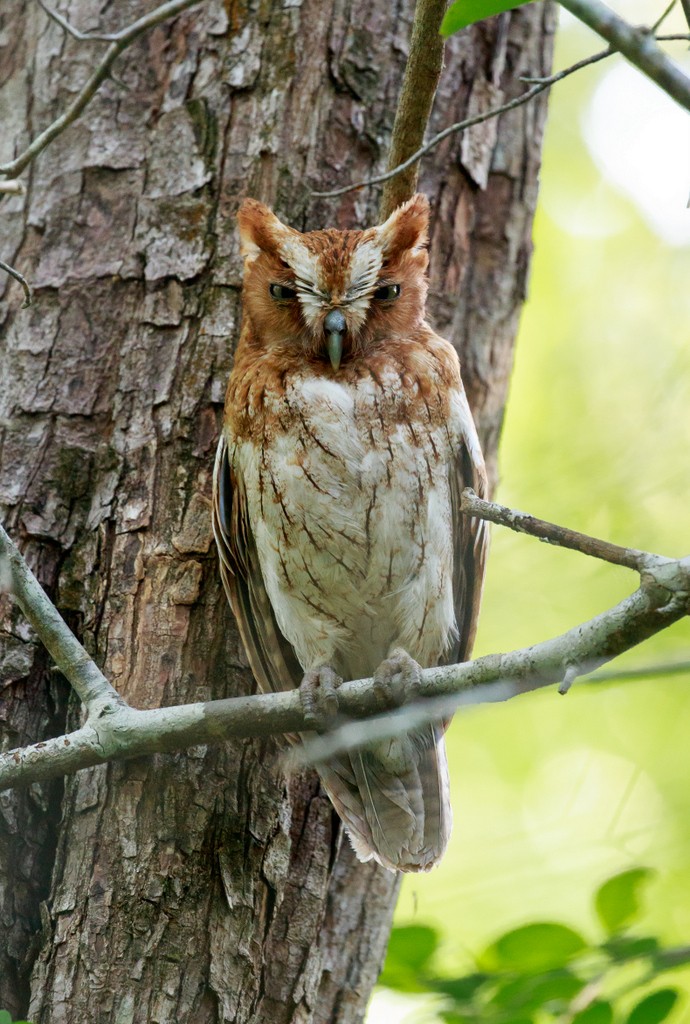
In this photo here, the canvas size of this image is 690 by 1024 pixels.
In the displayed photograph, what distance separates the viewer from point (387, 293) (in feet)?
8.64

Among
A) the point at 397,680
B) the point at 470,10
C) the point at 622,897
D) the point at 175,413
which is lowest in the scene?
the point at 622,897

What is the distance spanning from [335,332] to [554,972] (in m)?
1.56

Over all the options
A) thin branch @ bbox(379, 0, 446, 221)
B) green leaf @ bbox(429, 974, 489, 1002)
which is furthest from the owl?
green leaf @ bbox(429, 974, 489, 1002)

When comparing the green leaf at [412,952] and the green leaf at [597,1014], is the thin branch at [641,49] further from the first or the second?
the green leaf at [412,952]

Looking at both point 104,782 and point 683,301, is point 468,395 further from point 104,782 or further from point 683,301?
point 683,301

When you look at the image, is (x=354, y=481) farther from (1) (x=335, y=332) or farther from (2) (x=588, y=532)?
(2) (x=588, y=532)

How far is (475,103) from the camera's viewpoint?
3.14m

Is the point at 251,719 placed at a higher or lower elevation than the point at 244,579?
lower

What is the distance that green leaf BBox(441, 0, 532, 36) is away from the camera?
5.10ft

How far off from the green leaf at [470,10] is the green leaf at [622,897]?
179 centimetres

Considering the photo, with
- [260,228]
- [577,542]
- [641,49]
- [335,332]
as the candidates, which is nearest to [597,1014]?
[577,542]

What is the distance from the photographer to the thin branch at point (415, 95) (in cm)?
220

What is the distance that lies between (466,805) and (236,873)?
3296mm

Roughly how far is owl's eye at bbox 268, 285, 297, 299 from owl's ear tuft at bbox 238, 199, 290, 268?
0.09 meters
